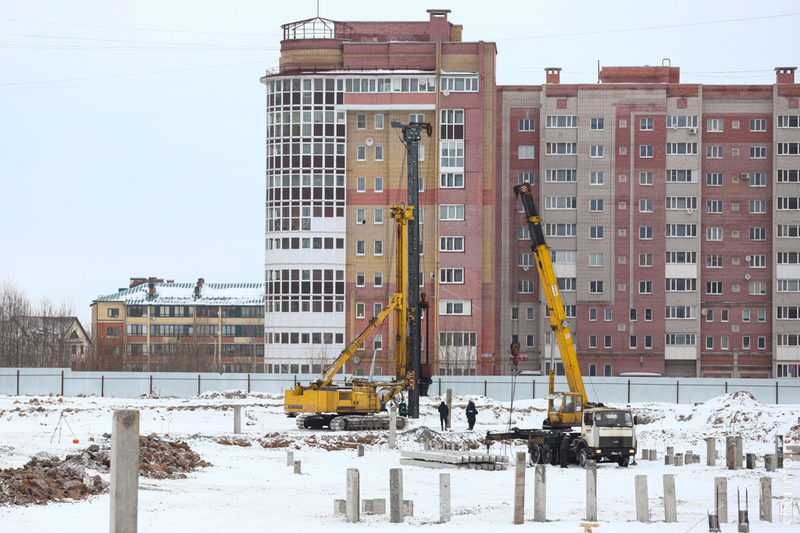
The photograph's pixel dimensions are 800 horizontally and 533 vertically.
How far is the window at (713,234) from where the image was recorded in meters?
97.1

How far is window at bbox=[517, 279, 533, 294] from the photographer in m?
97.1

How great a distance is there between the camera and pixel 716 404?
52.6 metres

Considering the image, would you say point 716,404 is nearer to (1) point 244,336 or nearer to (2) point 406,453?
(2) point 406,453

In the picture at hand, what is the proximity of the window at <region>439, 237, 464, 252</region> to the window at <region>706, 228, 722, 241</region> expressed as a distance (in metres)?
25.5

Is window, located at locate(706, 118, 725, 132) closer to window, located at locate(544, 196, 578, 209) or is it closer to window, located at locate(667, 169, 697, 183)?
window, located at locate(667, 169, 697, 183)

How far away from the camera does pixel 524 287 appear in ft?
319

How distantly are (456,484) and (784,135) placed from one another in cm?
7790

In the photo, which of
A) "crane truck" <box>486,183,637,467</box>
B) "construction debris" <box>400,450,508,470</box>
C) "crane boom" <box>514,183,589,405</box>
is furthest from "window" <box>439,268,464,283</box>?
"construction debris" <box>400,450,508,470</box>

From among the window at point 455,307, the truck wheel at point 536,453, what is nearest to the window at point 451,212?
the window at point 455,307

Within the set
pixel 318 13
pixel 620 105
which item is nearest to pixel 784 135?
pixel 620 105

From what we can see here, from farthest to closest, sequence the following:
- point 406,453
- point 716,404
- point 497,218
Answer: point 497,218
point 716,404
point 406,453

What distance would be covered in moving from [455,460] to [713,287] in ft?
230

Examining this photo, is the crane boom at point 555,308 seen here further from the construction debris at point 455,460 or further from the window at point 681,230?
the window at point 681,230

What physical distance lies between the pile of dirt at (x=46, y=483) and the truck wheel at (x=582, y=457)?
17.5 meters
